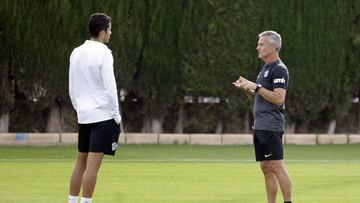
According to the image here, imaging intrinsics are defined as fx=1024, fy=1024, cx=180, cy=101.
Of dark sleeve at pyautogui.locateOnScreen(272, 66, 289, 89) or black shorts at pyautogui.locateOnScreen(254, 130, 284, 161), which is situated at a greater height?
dark sleeve at pyautogui.locateOnScreen(272, 66, 289, 89)

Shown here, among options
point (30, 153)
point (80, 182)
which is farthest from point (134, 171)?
point (80, 182)

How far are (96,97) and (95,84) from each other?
13 centimetres

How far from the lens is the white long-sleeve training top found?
9.68 m

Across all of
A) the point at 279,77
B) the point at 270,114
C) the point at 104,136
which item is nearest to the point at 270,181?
the point at 270,114

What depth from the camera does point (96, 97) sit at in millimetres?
9758

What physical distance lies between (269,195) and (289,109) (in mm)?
15780

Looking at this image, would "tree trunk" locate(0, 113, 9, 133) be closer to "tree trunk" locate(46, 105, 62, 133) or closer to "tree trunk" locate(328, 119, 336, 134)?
"tree trunk" locate(46, 105, 62, 133)

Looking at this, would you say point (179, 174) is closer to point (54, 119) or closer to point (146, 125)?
point (54, 119)

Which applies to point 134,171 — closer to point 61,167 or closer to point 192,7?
point 61,167

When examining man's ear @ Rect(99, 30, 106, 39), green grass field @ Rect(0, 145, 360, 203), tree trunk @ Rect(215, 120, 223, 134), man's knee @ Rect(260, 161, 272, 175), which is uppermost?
man's ear @ Rect(99, 30, 106, 39)

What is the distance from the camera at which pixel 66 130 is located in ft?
84.2

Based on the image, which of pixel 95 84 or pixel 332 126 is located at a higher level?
pixel 95 84

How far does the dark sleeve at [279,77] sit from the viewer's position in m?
10.3

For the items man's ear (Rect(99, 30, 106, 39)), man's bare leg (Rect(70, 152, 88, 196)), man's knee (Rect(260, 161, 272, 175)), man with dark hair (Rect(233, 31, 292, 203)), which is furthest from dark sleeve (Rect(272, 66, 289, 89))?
man's bare leg (Rect(70, 152, 88, 196))
